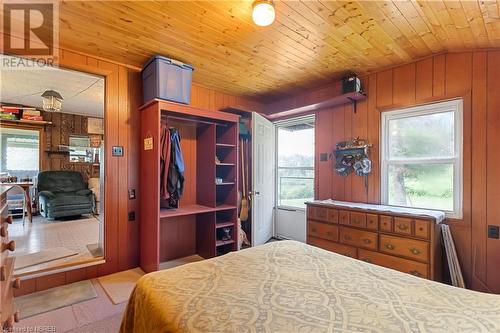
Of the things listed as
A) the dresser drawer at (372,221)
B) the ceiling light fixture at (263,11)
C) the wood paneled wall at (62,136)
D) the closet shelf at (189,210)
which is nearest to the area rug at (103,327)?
the closet shelf at (189,210)

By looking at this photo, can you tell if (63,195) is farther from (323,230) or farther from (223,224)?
(323,230)

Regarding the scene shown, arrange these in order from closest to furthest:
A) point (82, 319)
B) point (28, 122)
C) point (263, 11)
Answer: point (263, 11), point (82, 319), point (28, 122)

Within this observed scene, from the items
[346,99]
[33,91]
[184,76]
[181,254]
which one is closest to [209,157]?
[184,76]

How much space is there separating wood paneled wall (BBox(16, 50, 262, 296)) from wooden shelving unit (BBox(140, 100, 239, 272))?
12cm

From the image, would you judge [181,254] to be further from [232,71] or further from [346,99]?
[346,99]

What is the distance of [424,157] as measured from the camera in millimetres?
2791

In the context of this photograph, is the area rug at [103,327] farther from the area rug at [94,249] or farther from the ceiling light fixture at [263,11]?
the ceiling light fixture at [263,11]

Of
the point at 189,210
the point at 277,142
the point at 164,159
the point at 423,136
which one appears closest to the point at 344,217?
the point at 423,136

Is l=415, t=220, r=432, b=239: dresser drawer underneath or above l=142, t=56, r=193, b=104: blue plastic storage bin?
underneath

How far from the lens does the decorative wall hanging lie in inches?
123

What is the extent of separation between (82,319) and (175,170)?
162cm

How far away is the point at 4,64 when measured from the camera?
3062 millimetres

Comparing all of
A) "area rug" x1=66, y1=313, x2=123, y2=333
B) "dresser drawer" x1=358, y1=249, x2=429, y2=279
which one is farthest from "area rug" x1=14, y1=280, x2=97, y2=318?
"dresser drawer" x1=358, y1=249, x2=429, y2=279

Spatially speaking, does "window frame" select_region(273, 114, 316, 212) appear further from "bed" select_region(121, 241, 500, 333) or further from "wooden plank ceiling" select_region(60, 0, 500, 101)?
"bed" select_region(121, 241, 500, 333)
